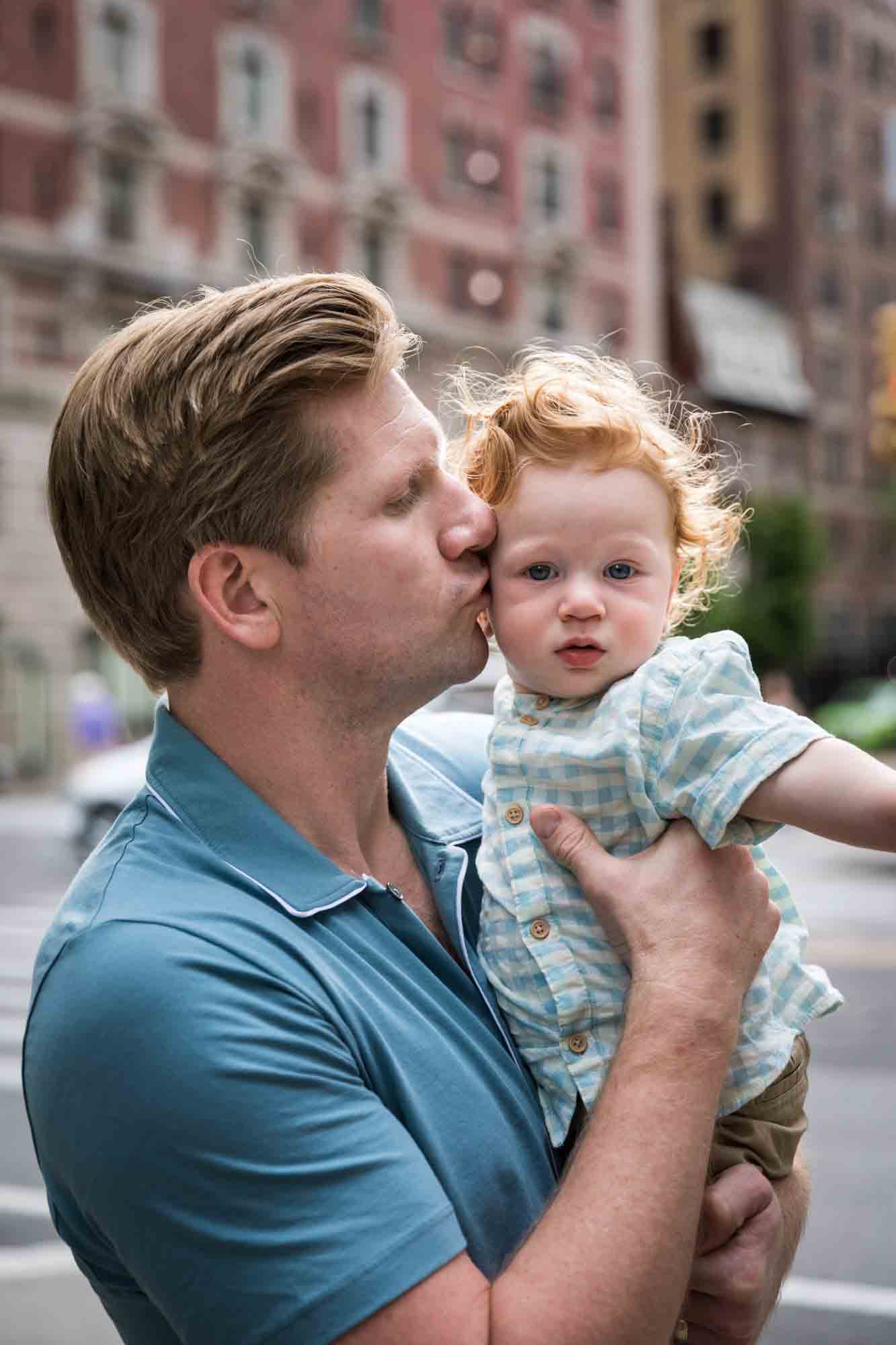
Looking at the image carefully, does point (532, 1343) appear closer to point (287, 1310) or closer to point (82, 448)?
point (287, 1310)

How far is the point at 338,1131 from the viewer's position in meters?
1.63

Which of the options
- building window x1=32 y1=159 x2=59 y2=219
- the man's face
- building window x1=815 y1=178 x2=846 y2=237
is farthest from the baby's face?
building window x1=815 y1=178 x2=846 y2=237

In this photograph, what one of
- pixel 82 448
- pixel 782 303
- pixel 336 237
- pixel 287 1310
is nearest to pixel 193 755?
pixel 82 448

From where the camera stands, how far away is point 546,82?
40.3 meters

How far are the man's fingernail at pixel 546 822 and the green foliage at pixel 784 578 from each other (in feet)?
143

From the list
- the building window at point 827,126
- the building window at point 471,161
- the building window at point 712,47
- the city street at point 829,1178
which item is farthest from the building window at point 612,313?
the city street at point 829,1178

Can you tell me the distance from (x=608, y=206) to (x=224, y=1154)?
42.8 m

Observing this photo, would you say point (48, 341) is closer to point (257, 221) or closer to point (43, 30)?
point (43, 30)

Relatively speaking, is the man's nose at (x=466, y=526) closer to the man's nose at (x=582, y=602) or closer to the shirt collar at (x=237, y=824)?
the man's nose at (x=582, y=602)

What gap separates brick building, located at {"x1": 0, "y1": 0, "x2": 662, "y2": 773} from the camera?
3033cm

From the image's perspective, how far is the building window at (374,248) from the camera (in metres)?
36.1

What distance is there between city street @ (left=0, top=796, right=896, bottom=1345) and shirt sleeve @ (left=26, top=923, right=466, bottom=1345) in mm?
3240

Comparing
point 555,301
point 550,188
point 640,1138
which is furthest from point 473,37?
point 640,1138

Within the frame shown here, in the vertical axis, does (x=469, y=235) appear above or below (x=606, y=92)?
below
